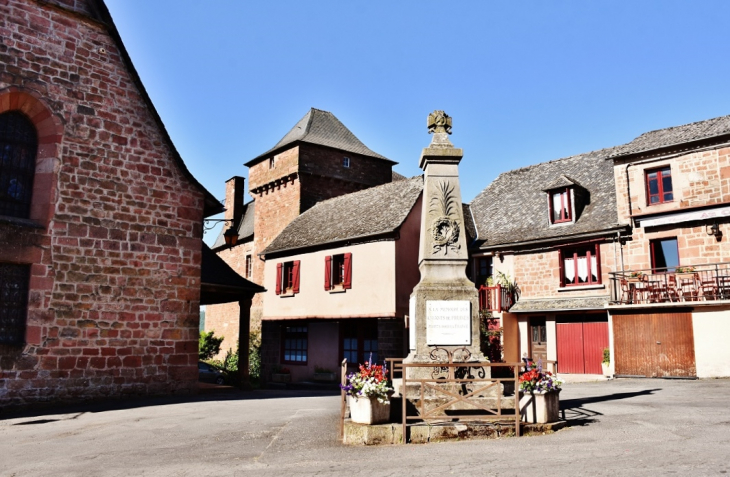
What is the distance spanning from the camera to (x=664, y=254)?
1930cm

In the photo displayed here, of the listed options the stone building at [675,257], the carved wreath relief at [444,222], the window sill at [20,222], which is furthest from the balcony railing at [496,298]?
the window sill at [20,222]

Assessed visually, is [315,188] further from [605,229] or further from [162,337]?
[162,337]

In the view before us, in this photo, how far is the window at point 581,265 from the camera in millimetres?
20469

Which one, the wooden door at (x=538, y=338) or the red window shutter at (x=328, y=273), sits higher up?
the red window shutter at (x=328, y=273)

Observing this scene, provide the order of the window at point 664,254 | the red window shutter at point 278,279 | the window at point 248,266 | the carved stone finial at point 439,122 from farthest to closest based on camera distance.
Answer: the window at point 248,266 → the red window shutter at point 278,279 → the window at point 664,254 → the carved stone finial at point 439,122

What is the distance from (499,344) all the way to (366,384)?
14567mm

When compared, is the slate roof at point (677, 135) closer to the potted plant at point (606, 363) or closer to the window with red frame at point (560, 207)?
the window with red frame at point (560, 207)

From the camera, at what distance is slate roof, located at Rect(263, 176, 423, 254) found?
2298 cm

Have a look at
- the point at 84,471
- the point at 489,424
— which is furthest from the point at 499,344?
the point at 84,471

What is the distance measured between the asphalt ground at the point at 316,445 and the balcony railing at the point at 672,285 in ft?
23.6

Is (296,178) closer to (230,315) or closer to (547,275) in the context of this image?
(230,315)

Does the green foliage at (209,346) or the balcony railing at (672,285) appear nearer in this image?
the balcony railing at (672,285)

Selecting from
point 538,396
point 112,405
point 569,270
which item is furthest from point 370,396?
point 569,270

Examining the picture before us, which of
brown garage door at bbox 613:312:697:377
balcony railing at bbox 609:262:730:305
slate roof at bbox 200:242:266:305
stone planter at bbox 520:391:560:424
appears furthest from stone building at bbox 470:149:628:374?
stone planter at bbox 520:391:560:424
